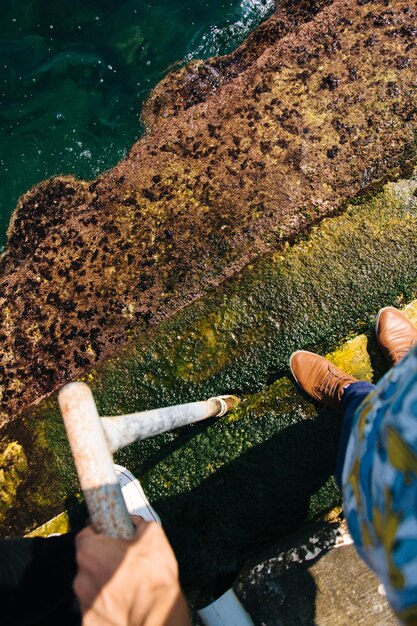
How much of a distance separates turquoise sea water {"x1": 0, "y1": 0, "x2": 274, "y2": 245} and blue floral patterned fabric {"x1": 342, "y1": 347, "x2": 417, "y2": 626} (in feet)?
9.90

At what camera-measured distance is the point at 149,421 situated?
166 centimetres

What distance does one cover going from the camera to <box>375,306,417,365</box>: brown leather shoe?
2.55 m

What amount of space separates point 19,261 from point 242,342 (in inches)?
68.1

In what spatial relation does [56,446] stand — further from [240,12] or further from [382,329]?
[240,12]

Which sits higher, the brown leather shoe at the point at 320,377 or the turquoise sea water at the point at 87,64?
the turquoise sea water at the point at 87,64

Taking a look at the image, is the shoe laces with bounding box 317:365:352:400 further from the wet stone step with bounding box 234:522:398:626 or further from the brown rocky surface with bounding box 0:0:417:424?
the brown rocky surface with bounding box 0:0:417:424

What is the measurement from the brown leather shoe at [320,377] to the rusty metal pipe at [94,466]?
148cm

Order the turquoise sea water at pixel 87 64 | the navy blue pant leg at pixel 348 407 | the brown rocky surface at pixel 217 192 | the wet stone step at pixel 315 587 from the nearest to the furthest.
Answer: the navy blue pant leg at pixel 348 407, the wet stone step at pixel 315 587, the brown rocky surface at pixel 217 192, the turquoise sea water at pixel 87 64

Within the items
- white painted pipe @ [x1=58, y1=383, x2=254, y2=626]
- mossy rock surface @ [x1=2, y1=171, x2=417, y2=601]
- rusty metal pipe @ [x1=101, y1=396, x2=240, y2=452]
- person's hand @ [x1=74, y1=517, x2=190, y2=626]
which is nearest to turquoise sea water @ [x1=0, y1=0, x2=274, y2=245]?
mossy rock surface @ [x1=2, y1=171, x2=417, y2=601]

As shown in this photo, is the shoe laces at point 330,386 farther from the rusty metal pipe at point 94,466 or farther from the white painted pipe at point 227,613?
the rusty metal pipe at point 94,466

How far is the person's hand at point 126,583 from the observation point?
1153mm

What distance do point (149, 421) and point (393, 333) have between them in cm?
156

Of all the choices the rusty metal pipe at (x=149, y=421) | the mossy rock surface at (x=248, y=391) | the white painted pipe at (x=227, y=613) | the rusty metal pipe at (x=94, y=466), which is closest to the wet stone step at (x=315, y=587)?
the white painted pipe at (x=227, y=613)

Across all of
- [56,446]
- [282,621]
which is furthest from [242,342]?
[282,621]
